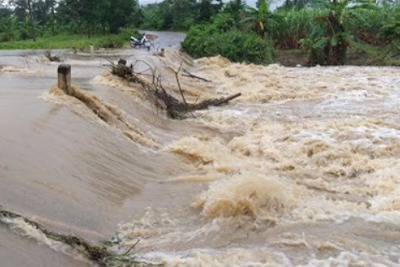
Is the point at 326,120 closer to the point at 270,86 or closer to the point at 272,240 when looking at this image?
the point at 270,86

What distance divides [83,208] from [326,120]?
7.12m

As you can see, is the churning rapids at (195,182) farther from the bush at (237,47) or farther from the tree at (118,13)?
the tree at (118,13)

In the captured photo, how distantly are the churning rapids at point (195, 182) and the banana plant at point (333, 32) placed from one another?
12.4m

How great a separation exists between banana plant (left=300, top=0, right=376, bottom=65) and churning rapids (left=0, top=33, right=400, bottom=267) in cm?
1236

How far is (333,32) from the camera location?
23.1 meters

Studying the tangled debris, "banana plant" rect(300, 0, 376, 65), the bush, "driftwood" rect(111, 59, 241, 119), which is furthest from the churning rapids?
the bush

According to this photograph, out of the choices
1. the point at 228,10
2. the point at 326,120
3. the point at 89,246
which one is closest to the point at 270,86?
the point at 326,120

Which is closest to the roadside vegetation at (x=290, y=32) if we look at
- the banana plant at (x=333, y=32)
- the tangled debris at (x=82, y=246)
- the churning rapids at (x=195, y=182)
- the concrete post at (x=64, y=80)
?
the banana plant at (x=333, y=32)

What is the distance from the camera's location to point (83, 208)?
193 inches

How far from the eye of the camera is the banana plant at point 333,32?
22.6 metres

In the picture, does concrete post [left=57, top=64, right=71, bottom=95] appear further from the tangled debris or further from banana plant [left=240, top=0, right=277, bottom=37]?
banana plant [left=240, top=0, right=277, bottom=37]

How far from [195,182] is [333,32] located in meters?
18.4

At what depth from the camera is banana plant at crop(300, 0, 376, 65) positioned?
2261 centimetres

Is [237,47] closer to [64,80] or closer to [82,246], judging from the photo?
[64,80]
